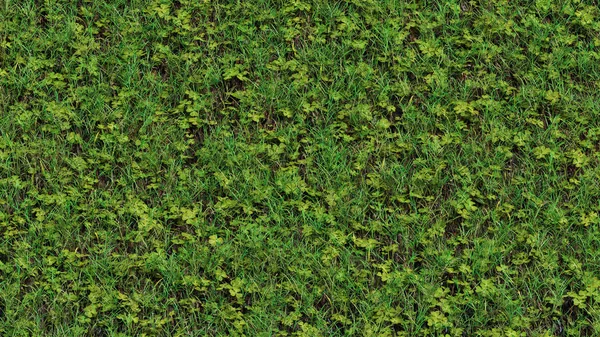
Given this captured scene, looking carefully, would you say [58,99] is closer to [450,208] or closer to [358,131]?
[358,131]

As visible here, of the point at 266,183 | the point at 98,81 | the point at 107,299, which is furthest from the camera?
the point at 98,81

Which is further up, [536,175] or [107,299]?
[536,175]

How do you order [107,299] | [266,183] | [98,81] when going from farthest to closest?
[98,81] → [266,183] → [107,299]

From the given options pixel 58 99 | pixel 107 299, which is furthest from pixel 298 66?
pixel 107 299

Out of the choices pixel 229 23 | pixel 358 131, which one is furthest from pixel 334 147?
pixel 229 23

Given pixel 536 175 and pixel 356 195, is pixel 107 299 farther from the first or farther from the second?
pixel 536 175

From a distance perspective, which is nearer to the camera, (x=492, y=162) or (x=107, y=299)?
(x=107, y=299)

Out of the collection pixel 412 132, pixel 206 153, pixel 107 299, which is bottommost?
pixel 107 299
